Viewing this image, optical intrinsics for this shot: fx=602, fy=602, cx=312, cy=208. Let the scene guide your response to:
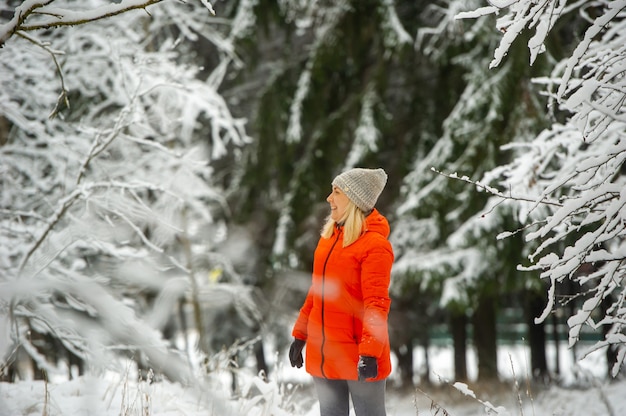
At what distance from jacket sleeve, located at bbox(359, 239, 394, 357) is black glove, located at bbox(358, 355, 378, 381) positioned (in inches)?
1.0

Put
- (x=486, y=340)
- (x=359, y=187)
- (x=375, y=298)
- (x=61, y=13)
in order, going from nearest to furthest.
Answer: (x=61, y=13) < (x=375, y=298) < (x=359, y=187) < (x=486, y=340)

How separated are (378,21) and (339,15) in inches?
25.5

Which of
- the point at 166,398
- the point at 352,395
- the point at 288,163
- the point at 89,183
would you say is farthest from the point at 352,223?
the point at 288,163

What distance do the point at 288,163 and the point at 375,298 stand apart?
7.84 m

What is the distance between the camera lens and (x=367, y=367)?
2.70 metres

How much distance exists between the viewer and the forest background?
114 inches

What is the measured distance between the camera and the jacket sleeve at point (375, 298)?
273 centimetres

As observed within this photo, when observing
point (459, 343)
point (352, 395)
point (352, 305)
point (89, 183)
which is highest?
point (89, 183)

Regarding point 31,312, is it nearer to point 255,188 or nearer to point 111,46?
point 111,46

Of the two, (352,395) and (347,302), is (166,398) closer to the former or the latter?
(352,395)

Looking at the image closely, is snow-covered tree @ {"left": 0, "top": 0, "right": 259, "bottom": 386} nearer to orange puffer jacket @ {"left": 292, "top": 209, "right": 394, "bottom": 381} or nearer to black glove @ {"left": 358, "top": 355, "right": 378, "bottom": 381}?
orange puffer jacket @ {"left": 292, "top": 209, "right": 394, "bottom": 381}

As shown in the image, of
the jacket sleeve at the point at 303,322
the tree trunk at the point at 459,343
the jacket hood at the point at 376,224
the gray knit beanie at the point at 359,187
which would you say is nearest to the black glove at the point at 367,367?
the jacket sleeve at the point at 303,322

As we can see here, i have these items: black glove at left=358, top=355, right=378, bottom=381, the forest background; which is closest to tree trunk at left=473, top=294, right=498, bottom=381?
the forest background

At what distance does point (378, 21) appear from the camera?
9.23 metres
